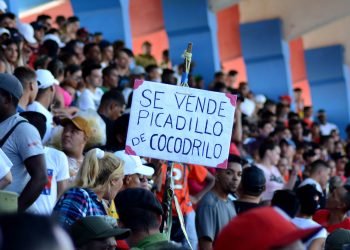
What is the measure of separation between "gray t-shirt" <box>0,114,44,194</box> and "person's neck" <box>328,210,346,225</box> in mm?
3225

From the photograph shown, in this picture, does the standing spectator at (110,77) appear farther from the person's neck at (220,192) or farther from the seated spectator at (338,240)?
the seated spectator at (338,240)

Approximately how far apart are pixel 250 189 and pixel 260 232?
592 cm

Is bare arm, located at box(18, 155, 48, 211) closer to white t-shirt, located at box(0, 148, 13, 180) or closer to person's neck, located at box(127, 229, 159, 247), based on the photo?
white t-shirt, located at box(0, 148, 13, 180)

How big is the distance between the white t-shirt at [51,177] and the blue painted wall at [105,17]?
13447 mm

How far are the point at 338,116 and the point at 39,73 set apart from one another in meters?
19.0

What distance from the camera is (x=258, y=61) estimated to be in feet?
83.5

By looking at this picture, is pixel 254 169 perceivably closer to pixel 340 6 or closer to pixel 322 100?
pixel 340 6

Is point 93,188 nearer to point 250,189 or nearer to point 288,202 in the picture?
point 288,202

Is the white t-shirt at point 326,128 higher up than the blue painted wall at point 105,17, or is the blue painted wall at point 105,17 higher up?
the blue painted wall at point 105,17

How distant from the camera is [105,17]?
66.5 ft

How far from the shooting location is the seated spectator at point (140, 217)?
4916 mm

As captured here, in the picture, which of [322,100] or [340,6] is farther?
[322,100]

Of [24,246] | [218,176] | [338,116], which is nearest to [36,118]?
[218,176]

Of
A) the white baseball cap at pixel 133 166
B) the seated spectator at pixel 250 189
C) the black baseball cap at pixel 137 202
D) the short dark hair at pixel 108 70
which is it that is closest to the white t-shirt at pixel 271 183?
the seated spectator at pixel 250 189
